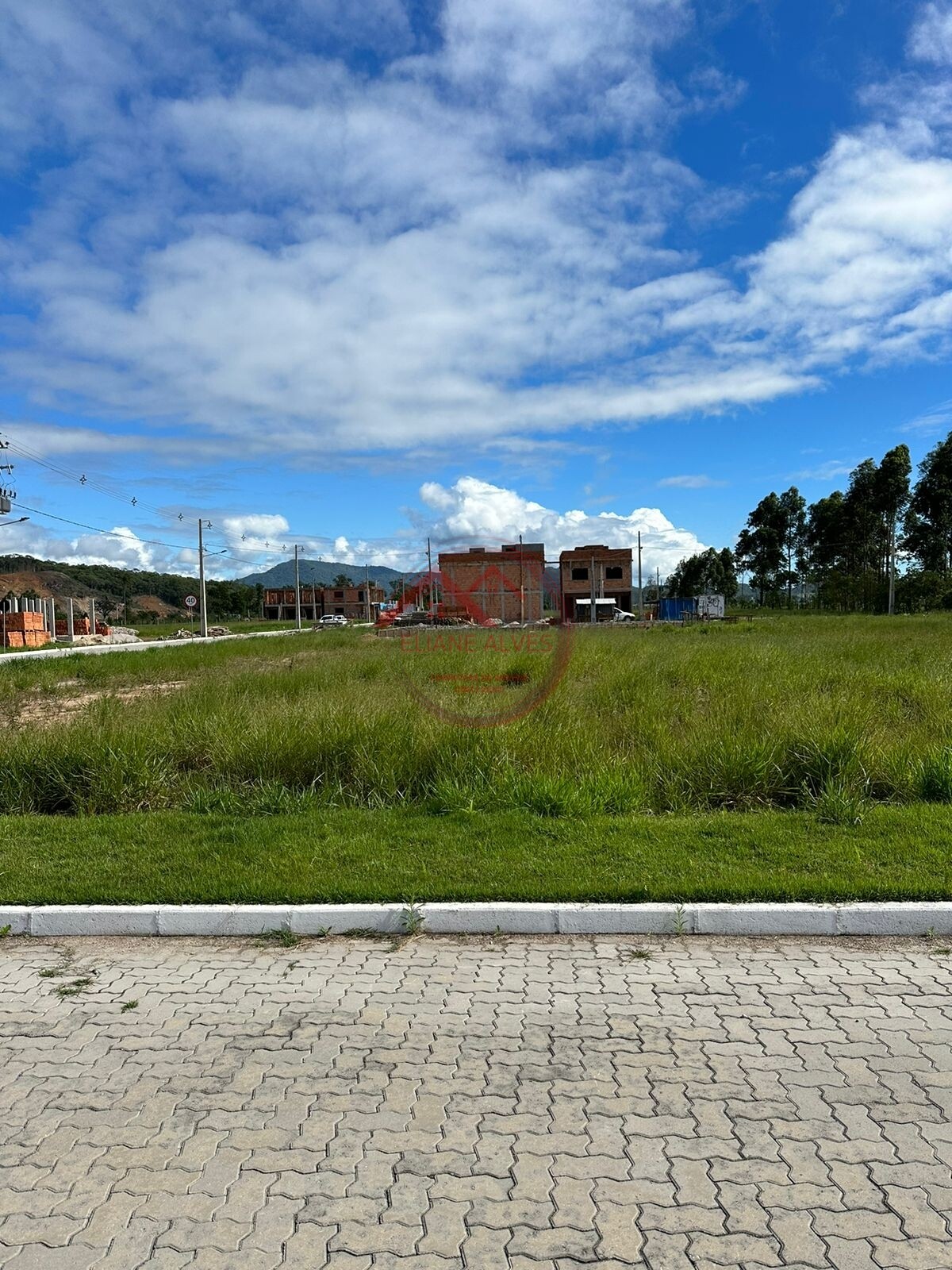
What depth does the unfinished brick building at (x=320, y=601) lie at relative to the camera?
118m

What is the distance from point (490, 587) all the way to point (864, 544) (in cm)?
6438

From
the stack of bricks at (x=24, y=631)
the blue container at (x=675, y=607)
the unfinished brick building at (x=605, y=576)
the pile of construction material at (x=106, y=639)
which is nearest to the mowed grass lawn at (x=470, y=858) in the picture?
the pile of construction material at (x=106, y=639)

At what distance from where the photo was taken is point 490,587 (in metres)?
18.4

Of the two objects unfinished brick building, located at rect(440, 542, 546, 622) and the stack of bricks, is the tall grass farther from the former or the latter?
the stack of bricks

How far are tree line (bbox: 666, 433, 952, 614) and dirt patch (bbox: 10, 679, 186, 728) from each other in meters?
57.9

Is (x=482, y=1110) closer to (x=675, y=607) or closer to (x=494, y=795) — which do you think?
(x=494, y=795)

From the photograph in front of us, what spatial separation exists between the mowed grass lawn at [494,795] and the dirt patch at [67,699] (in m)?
0.87

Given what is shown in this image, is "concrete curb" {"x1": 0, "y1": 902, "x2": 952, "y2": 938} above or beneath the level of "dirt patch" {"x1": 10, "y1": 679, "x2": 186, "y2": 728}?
beneath

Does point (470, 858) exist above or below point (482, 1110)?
above

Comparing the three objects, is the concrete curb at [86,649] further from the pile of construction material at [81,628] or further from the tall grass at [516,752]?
the tall grass at [516,752]

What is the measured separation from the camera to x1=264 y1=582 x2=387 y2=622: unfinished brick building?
387ft

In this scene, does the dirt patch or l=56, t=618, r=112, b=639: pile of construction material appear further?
l=56, t=618, r=112, b=639: pile of construction material

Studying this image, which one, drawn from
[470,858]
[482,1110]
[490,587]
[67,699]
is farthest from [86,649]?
[482,1110]

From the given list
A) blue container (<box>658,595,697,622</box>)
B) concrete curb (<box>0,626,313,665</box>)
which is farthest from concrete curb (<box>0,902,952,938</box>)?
blue container (<box>658,595,697,622</box>)
